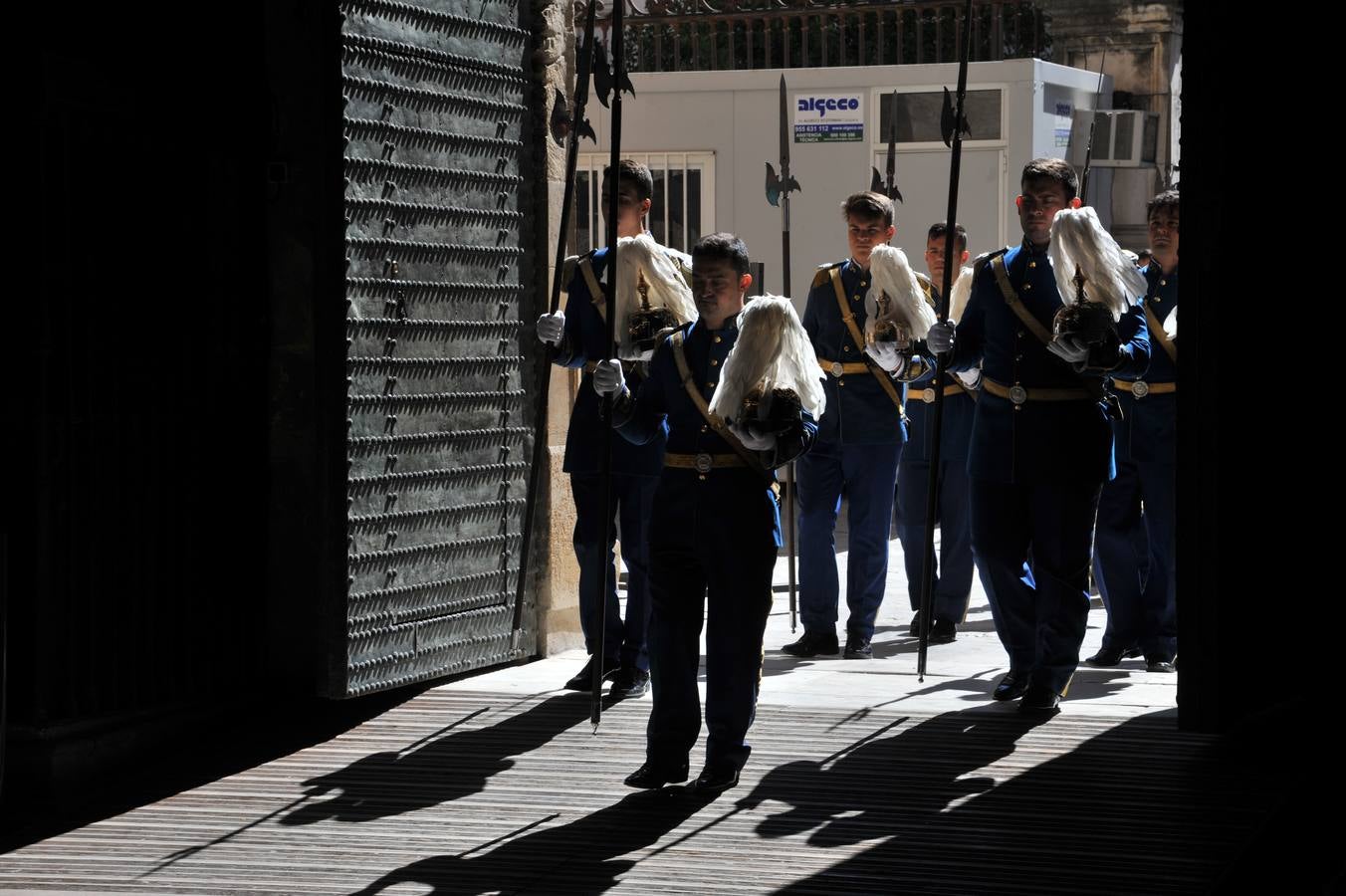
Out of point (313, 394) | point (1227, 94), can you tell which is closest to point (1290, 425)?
point (1227, 94)

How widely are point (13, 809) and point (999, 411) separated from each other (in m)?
3.66

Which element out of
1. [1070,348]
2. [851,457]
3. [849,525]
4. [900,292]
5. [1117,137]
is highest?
[1117,137]

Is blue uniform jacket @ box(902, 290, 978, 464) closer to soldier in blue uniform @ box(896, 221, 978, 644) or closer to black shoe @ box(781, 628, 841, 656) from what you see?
soldier in blue uniform @ box(896, 221, 978, 644)

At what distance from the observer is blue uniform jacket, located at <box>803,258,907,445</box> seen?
360 inches

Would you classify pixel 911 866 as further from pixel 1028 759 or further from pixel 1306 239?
pixel 1306 239

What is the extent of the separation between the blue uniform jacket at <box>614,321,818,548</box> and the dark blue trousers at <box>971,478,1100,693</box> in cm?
125

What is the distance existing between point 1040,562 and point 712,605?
5.23ft

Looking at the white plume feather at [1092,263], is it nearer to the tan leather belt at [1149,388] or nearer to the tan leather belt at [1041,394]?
the tan leather belt at [1041,394]

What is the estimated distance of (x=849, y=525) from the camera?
360 inches

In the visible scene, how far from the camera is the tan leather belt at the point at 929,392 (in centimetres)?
972

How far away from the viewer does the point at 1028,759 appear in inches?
276

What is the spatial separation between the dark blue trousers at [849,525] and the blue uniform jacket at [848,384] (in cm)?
7

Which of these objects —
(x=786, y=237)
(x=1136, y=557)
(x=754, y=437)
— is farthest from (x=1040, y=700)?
(x=786, y=237)

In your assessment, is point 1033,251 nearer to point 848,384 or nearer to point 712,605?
point 848,384
